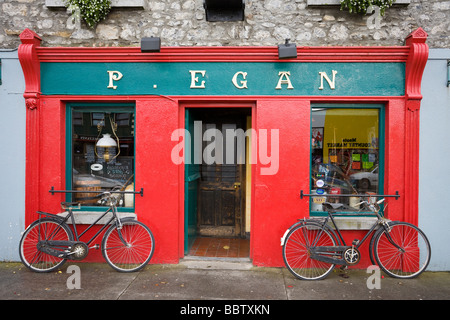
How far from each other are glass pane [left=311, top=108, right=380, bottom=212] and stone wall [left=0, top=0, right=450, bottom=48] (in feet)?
4.16

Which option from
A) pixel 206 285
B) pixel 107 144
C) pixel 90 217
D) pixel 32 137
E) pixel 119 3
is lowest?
pixel 206 285

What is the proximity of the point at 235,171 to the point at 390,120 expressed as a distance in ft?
10.9

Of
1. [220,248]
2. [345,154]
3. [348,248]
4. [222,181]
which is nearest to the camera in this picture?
[348,248]

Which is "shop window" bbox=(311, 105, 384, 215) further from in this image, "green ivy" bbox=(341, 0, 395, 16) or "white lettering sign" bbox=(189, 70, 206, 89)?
"white lettering sign" bbox=(189, 70, 206, 89)

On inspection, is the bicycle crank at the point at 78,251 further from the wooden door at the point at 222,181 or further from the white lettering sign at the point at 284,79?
the white lettering sign at the point at 284,79

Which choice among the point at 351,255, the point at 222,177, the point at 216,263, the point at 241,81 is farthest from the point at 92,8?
Result: the point at 351,255

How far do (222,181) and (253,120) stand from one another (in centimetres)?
211

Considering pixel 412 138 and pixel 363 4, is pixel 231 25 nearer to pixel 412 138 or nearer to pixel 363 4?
pixel 363 4

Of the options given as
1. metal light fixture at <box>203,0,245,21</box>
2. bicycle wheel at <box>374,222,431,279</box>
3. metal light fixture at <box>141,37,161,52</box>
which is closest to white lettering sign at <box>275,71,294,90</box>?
metal light fixture at <box>203,0,245,21</box>

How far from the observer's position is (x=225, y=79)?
205 inches

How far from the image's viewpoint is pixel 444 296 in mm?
4211

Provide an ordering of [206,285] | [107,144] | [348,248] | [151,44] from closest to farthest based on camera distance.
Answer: [206,285], [348,248], [151,44], [107,144]
